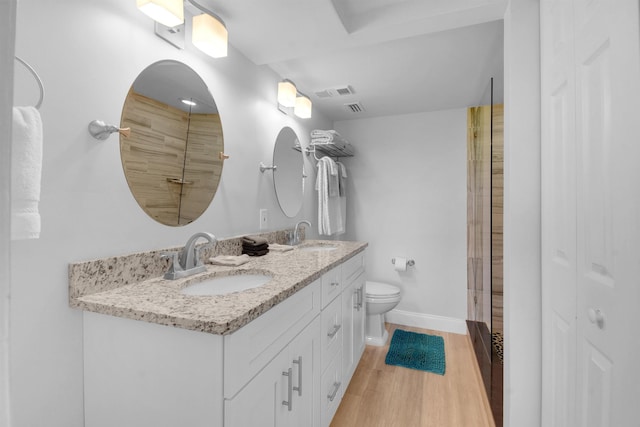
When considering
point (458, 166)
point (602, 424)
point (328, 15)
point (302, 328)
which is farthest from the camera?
point (458, 166)

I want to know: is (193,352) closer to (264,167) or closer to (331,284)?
(331,284)

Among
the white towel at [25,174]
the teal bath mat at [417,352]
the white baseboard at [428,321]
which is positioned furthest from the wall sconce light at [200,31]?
the white baseboard at [428,321]

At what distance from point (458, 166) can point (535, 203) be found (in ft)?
5.64

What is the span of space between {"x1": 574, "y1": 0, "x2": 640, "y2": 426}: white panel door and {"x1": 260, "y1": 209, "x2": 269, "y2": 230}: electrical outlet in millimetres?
1615

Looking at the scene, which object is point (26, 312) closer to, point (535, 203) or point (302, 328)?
point (302, 328)

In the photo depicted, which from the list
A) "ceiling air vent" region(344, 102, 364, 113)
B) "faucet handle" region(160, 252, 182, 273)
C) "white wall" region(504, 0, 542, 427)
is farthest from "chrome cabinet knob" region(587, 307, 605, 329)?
"ceiling air vent" region(344, 102, 364, 113)

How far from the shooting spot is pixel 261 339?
0.92 m

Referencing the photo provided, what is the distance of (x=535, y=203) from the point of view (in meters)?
1.29

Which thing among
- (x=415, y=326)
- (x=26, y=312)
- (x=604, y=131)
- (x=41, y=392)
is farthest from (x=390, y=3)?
(x=415, y=326)

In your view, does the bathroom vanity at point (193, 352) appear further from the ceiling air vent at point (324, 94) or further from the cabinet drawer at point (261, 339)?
the ceiling air vent at point (324, 94)

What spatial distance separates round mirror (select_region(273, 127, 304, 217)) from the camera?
2215 millimetres

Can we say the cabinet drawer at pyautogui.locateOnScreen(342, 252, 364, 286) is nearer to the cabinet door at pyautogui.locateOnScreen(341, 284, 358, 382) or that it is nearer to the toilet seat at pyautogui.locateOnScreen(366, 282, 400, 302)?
the cabinet door at pyautogui.locateOnScreen(341, 284, 358, 382)

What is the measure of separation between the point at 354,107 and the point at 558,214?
7.06 feet

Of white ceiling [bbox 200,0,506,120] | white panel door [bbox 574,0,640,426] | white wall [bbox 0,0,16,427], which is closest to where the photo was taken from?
white wall [bbox 0,0,16,427]
